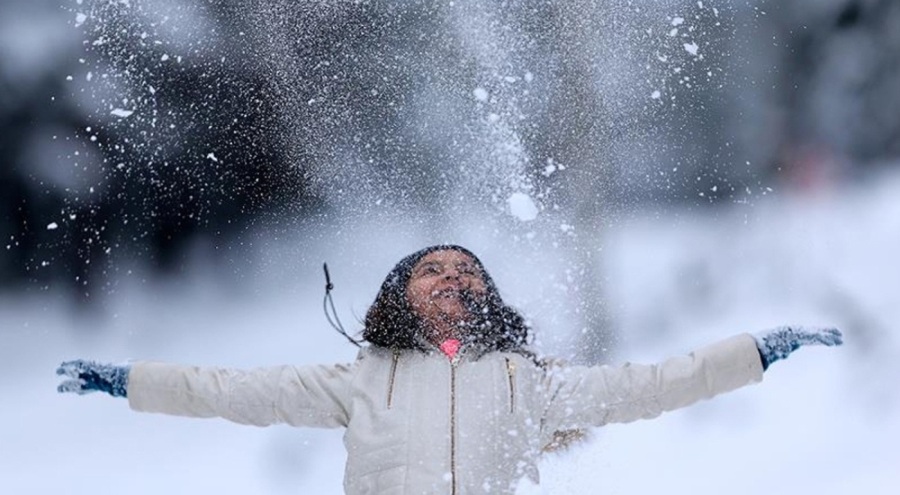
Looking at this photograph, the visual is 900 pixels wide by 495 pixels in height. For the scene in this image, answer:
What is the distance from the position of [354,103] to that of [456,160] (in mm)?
655

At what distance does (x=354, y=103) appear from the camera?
541 centimetres

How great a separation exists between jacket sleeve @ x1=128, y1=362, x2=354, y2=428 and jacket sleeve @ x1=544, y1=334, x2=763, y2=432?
70cm

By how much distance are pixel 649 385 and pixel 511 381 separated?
43 cm

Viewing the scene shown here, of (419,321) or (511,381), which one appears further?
(419,321)

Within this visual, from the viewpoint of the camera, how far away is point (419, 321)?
128 inches

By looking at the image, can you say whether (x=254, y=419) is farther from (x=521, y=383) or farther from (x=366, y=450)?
(x=521, y=383)

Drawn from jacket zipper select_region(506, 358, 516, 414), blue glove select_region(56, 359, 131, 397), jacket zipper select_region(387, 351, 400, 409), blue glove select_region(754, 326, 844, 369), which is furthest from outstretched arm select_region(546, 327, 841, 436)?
blue glove select_region(56, 359, 131, 397)

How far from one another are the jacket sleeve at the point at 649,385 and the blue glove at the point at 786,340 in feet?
0.10

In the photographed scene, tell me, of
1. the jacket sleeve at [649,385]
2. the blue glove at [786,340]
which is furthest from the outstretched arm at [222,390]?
the blue glove at [786,340]

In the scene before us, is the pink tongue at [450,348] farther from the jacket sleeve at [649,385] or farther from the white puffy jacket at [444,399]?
the jacket sleeve at [649,385]

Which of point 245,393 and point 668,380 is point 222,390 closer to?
point 245,393

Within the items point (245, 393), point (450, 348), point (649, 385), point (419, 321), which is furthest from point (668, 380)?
point (245, 393)

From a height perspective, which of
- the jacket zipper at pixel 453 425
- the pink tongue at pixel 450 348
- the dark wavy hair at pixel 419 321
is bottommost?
the jacket zipper at pixel 453 425

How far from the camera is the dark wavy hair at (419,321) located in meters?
3.21
